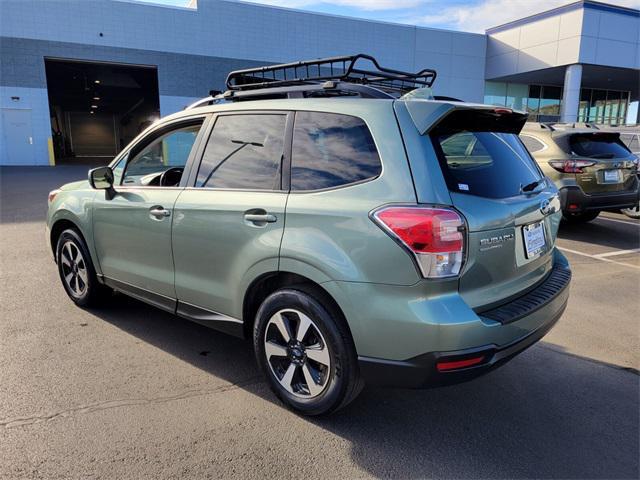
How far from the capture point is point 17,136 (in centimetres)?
2527

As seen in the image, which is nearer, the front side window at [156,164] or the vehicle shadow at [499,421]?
the vehicle shadow at [499,421]

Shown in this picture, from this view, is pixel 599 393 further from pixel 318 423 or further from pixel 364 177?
pixel 364 177

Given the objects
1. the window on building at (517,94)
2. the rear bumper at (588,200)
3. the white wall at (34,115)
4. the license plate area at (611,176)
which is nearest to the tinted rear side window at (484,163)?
the rear bumper at (588,200)

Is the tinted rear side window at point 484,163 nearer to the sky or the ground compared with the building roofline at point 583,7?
nearer to the ground

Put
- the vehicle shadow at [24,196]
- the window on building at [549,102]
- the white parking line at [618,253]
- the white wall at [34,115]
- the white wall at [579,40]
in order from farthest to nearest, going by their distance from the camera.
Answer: the window on building at [549,102]
the white wall at [579,40]
the white wall at [34,115]
the vehicle shadow at [24,196]
the white parking line at [618,253]

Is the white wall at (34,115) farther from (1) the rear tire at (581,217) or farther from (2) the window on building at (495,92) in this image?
(2) the window on building at (495,92)

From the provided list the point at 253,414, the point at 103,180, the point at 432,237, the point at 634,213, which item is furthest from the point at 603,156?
the point at 103,180

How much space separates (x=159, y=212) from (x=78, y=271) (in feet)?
5.32

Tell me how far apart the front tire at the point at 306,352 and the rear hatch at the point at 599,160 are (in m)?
6.44

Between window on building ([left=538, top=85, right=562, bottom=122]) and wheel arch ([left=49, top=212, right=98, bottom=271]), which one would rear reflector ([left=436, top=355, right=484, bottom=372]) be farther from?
window on building ([left=538, top=85, right=562, bottom=122])

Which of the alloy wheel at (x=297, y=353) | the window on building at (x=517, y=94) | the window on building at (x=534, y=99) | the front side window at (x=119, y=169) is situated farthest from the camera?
the window on building at (x=534, y=99)

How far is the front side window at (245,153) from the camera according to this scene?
118 inches

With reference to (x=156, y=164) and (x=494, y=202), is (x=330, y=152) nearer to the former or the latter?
(x=494, y=202)

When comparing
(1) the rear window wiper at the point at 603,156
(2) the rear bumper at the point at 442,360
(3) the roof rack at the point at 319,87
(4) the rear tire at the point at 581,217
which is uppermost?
(3) the roof rack at the point at 319,87
